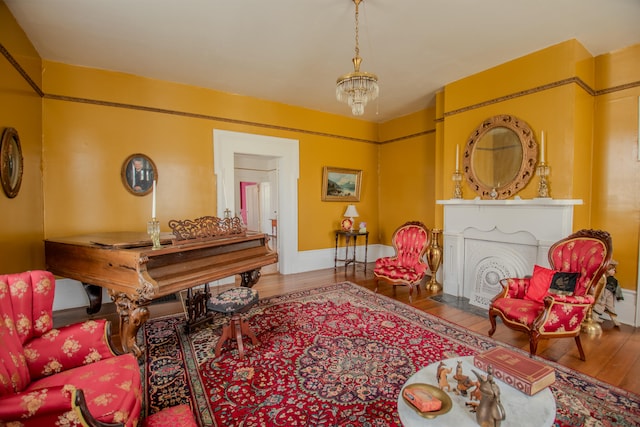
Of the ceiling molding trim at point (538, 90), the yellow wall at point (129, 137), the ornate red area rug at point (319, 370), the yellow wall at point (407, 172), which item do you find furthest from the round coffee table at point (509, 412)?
the yellow wall at point (407, 172)

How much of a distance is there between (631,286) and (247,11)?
5245 millimetres

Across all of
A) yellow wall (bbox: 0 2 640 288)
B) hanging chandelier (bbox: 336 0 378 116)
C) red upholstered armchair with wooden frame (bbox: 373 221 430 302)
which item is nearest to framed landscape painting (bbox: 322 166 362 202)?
yellow wall (bbox: 0 2 640 288)

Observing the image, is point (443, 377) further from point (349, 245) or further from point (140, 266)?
point (349, 245)

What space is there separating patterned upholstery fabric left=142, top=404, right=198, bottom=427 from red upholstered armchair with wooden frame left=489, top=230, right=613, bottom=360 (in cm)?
281

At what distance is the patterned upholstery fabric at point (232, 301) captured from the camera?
2.69m

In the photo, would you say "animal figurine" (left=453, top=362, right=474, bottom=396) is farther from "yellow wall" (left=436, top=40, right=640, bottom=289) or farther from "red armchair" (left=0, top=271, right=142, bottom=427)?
"yellow wall" (left=436, top=40, right=640, bottom=289)

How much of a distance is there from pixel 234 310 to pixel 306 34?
303cm

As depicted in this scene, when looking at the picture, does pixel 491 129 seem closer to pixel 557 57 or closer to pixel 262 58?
pixel 557 57

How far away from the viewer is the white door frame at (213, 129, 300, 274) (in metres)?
5.09

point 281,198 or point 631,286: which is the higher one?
point 281,198

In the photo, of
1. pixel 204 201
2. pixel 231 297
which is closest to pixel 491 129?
pixel 231 297

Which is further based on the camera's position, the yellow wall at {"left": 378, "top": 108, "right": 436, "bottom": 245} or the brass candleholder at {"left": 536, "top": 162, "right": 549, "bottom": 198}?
the yellow wall at {"left": 378, "top": 108, "right": 436, "bottom": 245}

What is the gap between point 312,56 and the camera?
381 centimetres

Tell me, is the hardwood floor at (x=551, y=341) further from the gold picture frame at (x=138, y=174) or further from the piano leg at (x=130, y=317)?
the gold picture frame at (x=138, y=174)
